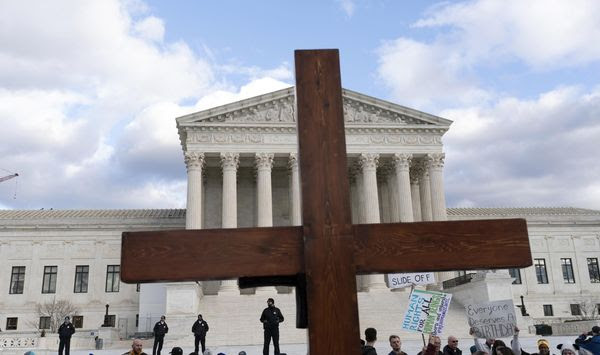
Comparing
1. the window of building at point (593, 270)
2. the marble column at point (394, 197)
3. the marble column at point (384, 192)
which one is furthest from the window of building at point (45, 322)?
the window of building at point (593, 270)

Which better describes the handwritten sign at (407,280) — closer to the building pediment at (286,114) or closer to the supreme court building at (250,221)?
the supreme court building at (250,221)

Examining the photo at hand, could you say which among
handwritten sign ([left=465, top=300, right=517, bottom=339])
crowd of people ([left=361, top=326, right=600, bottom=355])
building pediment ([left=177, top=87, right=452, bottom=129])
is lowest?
crowd of people ([left=361, top=326, right=600, bottom=355])

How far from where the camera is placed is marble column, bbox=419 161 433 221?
165 feet

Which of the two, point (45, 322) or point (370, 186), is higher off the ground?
point (370, 186)

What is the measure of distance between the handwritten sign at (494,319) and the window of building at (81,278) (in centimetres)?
4667

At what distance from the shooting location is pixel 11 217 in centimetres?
5547

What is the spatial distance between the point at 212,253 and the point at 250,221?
48.8 m

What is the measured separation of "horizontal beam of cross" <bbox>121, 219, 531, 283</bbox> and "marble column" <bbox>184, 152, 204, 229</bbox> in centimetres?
4111

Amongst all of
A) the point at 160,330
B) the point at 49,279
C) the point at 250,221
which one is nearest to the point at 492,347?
the point at 160,330

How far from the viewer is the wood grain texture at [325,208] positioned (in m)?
3.37

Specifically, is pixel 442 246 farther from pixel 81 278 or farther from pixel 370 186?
pixel 81 278

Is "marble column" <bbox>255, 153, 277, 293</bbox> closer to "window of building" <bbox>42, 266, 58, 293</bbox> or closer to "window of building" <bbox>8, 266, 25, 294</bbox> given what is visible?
"window of building" <bbox>42, 266, 58, 293</bbox>

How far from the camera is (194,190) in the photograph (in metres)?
45.0

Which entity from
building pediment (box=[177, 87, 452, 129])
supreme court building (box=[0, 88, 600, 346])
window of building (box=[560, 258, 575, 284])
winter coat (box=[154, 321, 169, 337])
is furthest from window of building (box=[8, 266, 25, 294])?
window of building (box=[560, 258, 575, 284])
